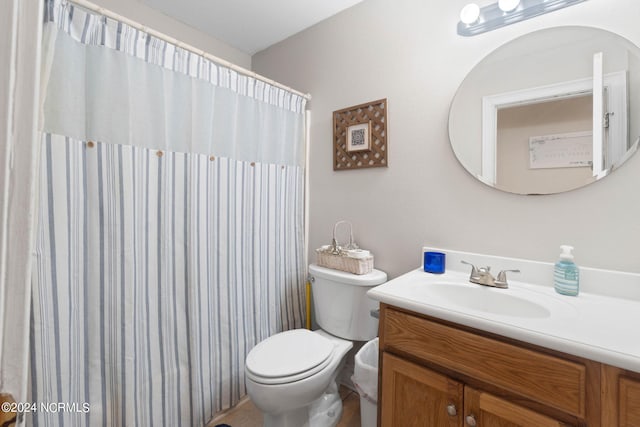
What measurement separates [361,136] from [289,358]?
121 centimetres

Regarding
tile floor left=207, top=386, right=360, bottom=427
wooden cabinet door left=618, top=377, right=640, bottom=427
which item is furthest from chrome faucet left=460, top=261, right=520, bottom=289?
tile floor left=207, top=386, right=360, bottom=427

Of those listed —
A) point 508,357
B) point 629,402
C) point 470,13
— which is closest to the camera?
point 629,402

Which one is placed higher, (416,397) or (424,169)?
(424,169)

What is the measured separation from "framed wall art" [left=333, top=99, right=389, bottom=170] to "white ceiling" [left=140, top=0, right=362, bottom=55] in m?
0.62

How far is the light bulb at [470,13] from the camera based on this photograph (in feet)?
3.81

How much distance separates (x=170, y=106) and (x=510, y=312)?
5.42 ft

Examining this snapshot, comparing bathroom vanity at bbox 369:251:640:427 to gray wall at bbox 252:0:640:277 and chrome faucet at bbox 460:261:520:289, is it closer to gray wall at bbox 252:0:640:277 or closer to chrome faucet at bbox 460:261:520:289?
chrome faucet at bbox 460:261:520:289

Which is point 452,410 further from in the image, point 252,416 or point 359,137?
point 359,137

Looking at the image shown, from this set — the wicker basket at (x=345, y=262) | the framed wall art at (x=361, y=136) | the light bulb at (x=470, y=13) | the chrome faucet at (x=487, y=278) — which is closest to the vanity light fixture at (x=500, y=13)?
the light bulb at (x=470, y=13)

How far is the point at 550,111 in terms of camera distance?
1.08 metres

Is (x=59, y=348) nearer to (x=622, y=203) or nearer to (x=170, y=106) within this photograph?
(x=170, y=106)

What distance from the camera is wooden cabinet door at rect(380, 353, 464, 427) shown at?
0.83 m

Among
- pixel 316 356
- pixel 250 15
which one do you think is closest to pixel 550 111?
pixel 316 356

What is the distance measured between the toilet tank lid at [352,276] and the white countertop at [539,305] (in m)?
0.21
